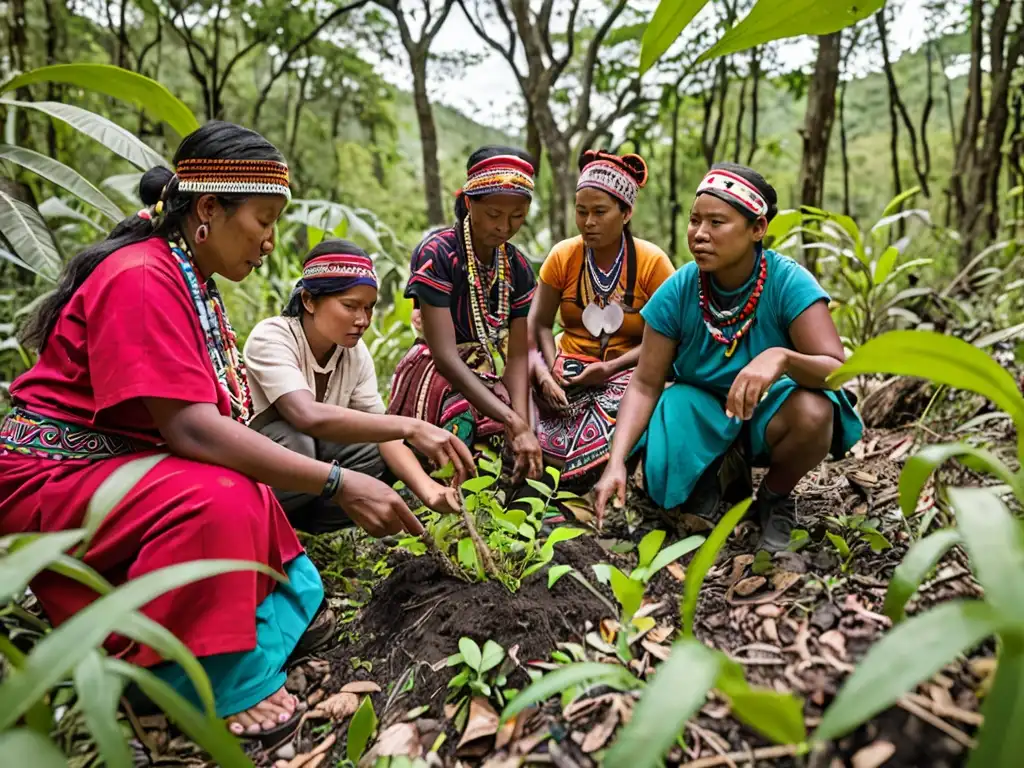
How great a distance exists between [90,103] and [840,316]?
6.75 metres

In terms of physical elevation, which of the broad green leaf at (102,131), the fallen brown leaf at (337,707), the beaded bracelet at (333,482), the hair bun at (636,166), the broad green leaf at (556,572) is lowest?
the fallen brown leaf at (337,707)

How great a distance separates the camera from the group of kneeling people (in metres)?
1.46

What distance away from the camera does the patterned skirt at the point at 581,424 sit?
2584 mm

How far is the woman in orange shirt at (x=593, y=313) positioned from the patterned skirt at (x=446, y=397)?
0.66 ft

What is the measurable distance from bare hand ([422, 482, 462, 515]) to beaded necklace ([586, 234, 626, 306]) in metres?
1.33

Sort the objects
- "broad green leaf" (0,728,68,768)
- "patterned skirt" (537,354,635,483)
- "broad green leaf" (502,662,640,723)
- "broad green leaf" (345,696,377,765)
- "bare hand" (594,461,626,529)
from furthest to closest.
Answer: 1. "patterned skirt" (537,354,635,483)
2. "bare hand" (594,461,626,529)
3. "broad green leaf" (345,696,377,765)
4. "broad green leaf" (502,662,640,723)
5. "broad green leaf" (0,728,68,768)

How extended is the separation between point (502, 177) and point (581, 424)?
98 centimetres

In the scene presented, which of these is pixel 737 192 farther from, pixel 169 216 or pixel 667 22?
pixel 169 216

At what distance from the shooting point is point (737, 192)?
6.46 feet

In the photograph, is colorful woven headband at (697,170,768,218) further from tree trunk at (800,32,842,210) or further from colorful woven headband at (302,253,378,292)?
tree trunk at (800,32,842,210)

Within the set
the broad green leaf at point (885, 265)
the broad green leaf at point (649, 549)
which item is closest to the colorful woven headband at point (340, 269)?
the broad green leaf at point (649, 549)

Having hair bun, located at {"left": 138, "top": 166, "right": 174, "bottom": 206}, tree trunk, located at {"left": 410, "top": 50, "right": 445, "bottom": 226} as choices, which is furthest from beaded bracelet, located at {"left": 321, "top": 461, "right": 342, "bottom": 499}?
tree trunk, located at {"left": 410, "top": 50, "right": 445, "bottom": 226}

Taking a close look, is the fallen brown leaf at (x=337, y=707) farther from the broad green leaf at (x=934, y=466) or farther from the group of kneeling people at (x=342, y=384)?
the broad green leaf at (x=934, y=466)

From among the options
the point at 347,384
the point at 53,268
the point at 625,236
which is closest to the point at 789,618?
the point at 347,384
